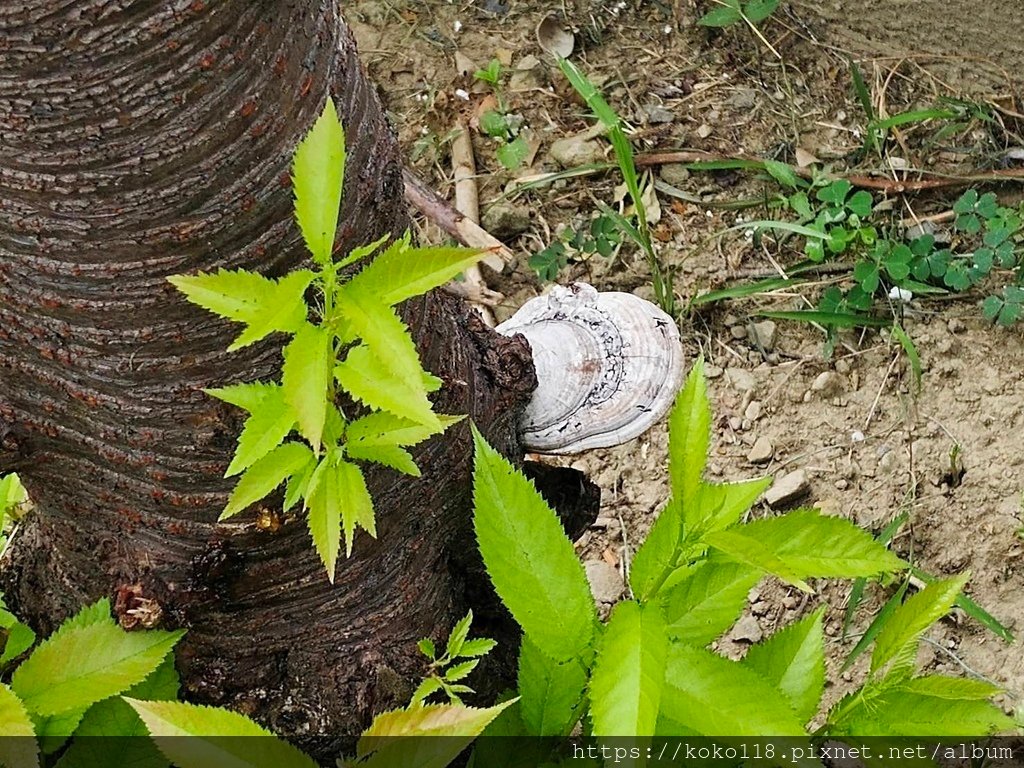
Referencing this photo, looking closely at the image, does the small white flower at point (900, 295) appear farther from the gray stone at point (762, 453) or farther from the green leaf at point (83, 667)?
the green leaf at point (83, 667)

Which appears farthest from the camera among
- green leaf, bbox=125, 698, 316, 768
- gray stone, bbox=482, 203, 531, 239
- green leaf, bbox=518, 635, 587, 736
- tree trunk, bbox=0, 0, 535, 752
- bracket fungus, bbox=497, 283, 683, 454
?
gray stone, bbox=482, 203, 531, 239

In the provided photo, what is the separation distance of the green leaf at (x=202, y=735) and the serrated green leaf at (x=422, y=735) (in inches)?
4.7

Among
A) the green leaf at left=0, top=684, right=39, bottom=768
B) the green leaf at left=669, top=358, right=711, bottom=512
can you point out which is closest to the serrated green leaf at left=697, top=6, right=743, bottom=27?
the green leaf at left=669, top=358, right=711, bottom=512

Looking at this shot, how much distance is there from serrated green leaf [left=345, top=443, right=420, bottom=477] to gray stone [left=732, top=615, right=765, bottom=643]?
1.42m

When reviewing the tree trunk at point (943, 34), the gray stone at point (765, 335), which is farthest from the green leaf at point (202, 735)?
the tree trunk at point (943, 34)

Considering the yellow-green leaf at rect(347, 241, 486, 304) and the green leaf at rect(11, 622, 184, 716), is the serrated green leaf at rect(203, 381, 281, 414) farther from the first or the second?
the green leaf at rect(11, 622, 184, 716)

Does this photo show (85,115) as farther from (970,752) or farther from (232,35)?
(970,752)

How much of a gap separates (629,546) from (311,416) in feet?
5.52

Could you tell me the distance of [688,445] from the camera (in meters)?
1.08

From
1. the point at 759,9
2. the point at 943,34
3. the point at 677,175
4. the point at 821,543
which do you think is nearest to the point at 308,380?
the point at 821,543

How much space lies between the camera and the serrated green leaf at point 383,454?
39.6 inches

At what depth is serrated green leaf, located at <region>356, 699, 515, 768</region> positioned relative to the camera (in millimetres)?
928

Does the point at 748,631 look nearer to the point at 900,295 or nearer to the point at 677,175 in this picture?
the point at 900,295

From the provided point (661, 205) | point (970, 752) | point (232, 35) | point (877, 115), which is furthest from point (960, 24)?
point (232, 35)
